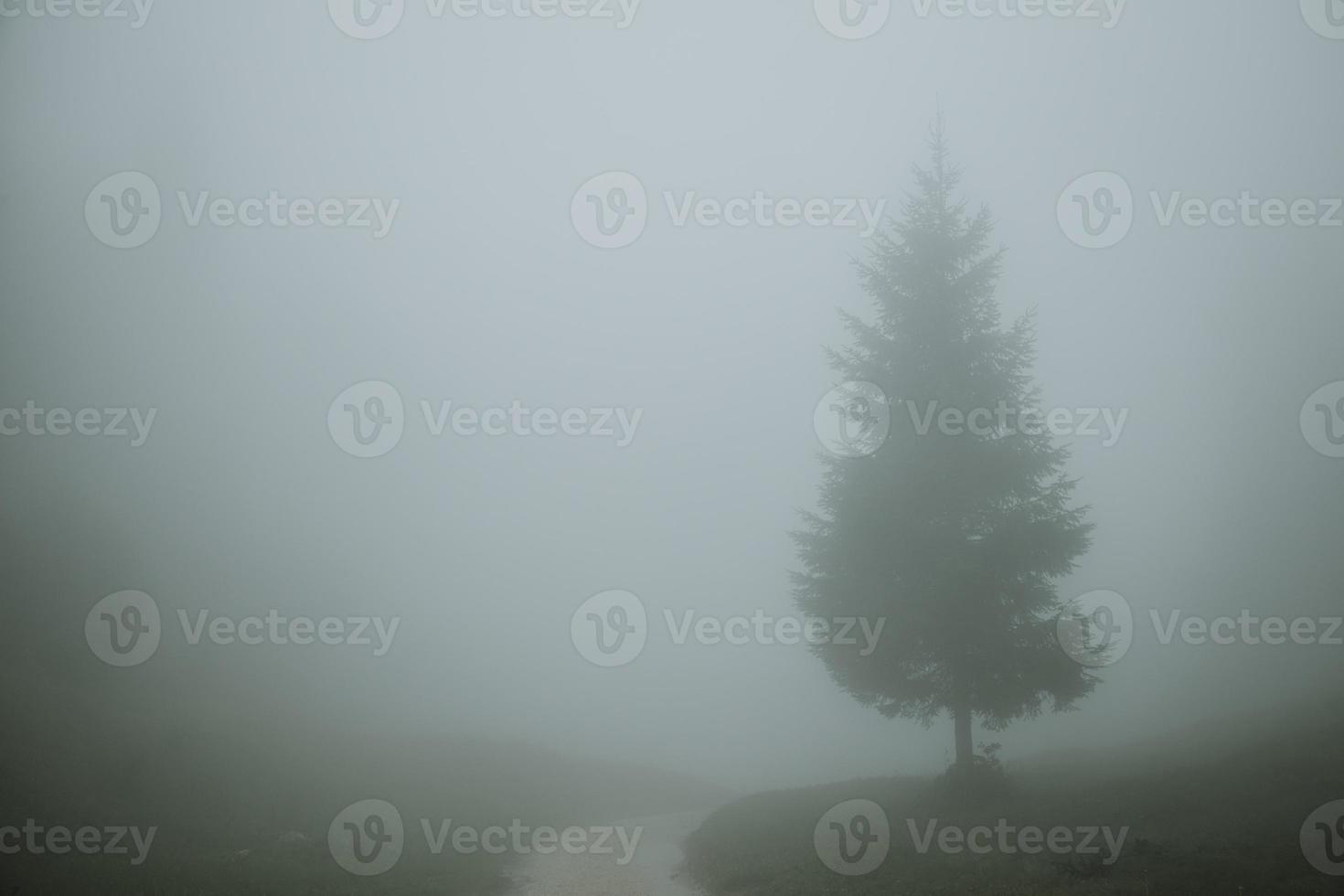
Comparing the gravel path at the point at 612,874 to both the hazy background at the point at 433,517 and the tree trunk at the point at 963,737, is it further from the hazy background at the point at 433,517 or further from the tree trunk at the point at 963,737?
the tree trunk at the point at 963,737

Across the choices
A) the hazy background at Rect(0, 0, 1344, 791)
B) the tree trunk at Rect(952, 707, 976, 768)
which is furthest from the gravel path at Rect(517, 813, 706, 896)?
the tree trunk at Rect(952, 707, 976, 768)

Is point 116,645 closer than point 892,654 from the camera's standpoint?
No

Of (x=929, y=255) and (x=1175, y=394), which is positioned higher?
(x=1175, y=394)

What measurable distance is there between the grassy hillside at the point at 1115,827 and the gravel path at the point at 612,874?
2.03 ft

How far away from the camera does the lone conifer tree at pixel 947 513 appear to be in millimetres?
14625

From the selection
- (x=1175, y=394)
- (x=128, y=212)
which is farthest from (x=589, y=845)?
(x=1175, y=394)

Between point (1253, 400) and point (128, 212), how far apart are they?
4386 inches

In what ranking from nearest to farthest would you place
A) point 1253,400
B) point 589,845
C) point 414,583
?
1. point 589,845
2. point 414,583
3. point 1253,400

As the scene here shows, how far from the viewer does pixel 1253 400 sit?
8406cm

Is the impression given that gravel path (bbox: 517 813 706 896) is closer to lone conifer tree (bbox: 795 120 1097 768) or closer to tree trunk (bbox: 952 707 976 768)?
lone conifer tree (bbox: 795 120 1097 768)

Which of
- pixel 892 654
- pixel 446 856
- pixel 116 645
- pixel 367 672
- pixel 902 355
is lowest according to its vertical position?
pixel 367 672

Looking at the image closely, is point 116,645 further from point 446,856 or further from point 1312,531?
point 1312,531

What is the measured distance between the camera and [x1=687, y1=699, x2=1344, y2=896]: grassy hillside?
9.72 meters

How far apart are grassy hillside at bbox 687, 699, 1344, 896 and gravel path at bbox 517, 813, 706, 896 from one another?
62 cm
